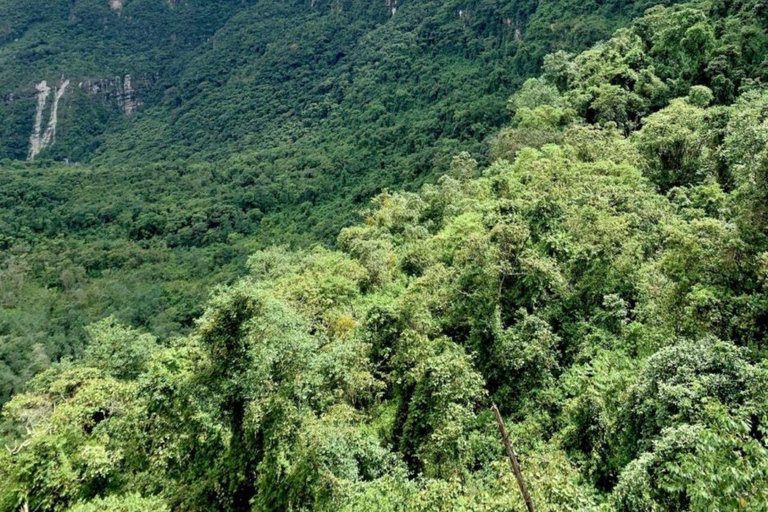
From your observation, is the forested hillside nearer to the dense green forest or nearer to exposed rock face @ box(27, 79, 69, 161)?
exposed rock face @ box(27, 79, 69, 161)

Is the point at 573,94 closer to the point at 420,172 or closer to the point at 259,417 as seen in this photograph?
the point at 420,172

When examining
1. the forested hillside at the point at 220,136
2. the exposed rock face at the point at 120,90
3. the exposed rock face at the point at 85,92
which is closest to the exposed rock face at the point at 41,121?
the exposed rock face at the point at 85,92

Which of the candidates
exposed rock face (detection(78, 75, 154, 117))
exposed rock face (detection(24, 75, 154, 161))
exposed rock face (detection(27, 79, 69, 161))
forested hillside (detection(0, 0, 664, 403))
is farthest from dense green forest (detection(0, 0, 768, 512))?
exposed rock face (detection(78, 75, 154, 117))

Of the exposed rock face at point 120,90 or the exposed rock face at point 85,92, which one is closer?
the exposed rock face at point 85,92

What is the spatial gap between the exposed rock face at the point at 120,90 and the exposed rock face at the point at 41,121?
25.0 ft

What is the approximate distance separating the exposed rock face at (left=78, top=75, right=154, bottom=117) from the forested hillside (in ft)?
1.65

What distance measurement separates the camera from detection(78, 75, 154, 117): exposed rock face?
159375mm

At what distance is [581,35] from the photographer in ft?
199

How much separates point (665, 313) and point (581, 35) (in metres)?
60.0

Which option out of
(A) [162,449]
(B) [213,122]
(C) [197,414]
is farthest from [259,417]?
(B) [213,122]

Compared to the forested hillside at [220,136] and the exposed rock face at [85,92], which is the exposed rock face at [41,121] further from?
the forested hillside at [220,136]

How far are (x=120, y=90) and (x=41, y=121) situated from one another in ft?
87.2

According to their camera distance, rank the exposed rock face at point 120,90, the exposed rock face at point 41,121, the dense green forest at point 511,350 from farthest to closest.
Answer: the exposed rock face at point 120,90 < the exposed rock face at point 41,121 < the dense green forest at point 511,350

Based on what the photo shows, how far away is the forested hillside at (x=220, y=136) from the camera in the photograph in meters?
63.0
